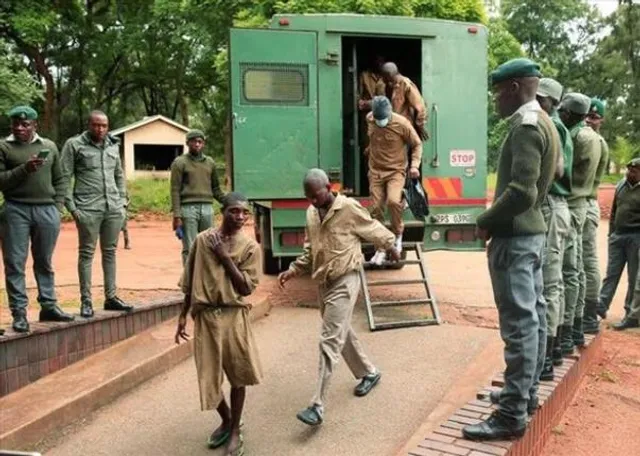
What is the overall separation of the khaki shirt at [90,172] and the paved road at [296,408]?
1559 mm

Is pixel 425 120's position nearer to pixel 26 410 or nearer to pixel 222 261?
pixel 222 261

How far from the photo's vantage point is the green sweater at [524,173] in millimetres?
3254

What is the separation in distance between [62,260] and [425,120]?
7913 mm

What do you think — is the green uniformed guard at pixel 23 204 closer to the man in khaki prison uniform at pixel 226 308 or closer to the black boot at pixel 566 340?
the man in khaki prison uniform at pixel 226 308

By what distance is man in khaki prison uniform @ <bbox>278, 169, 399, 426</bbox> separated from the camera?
4234 mm

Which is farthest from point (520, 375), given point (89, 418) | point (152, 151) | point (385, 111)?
point (152, 151)

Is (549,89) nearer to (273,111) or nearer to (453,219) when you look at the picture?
(453,219)

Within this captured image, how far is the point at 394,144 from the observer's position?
656 centimetres

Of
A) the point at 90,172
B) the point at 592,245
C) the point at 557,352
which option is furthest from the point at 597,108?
the point at 90,172

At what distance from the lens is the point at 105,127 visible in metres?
5.61

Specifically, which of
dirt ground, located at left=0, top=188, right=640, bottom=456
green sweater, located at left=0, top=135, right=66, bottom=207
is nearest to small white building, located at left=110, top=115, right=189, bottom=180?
dirt ground, located at left=0, top=188, right=640, bottom=456

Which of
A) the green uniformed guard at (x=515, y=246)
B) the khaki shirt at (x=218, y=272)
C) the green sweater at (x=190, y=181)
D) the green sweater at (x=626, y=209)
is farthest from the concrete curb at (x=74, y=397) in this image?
the green sweater at (x=626, y=209)

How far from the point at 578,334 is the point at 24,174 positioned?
4.30 metres

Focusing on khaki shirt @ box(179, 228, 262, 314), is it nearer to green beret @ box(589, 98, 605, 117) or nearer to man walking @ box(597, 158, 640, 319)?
green beret @ box(589, 98, 605, 117)
